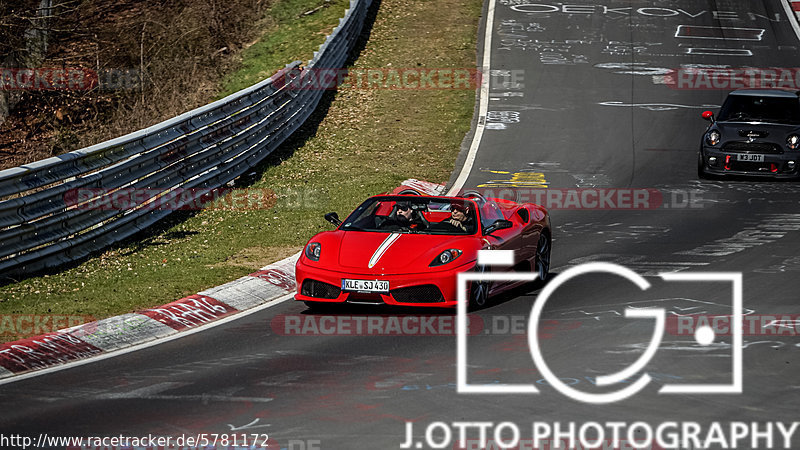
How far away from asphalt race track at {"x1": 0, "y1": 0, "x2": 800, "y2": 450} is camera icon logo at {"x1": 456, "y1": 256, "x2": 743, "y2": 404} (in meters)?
0.08

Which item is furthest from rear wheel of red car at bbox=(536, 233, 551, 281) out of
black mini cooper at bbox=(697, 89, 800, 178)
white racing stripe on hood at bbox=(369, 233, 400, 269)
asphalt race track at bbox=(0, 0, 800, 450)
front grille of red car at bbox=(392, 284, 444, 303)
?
black mini cooper at bbox=(697, 89, 800, 178)

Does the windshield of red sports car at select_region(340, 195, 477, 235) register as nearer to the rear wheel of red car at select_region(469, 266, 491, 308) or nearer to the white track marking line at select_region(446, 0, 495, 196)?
the rear wheel of red car at select_region(469, 266, 491, 308)

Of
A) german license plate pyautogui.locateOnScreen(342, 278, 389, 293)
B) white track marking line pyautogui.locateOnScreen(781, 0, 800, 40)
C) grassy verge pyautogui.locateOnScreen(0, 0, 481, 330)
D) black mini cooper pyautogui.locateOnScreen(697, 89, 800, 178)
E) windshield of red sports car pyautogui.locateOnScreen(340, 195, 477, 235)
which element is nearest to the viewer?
german license plate pyautogui.locateOnScreen(342, 278, 389, 293)

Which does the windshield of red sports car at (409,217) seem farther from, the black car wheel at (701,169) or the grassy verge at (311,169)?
the black car wheel at (701,169)

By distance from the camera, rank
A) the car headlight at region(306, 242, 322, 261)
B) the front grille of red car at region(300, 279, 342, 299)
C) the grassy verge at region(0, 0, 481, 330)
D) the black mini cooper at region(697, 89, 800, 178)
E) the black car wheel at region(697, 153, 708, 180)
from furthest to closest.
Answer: the black car wheel at region(697, 153, 708, 180), the black mini cooper at region(697, 89, 800, 178), the grassy verge at region(0, 0, 481, 330), the car headlight at region(306, 242, 322, 261), the front grille of red car at region(300, 279, 342, 299)

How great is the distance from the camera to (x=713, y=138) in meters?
20.0

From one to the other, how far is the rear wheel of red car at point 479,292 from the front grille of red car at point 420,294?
386 millimetres

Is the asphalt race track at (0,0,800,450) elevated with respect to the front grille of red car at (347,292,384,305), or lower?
lower

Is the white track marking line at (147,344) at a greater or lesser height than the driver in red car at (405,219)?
lesser

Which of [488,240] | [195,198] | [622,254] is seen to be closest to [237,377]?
[488,240]

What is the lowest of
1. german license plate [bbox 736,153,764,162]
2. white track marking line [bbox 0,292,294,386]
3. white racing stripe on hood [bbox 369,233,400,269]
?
white track marking line [bbox 0,292,294,386]

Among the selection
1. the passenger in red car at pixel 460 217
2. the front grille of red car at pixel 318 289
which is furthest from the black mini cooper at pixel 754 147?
the front grille of red car at pixel 318 289

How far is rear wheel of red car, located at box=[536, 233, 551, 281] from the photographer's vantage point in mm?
12695

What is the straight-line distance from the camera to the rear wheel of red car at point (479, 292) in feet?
35.9
